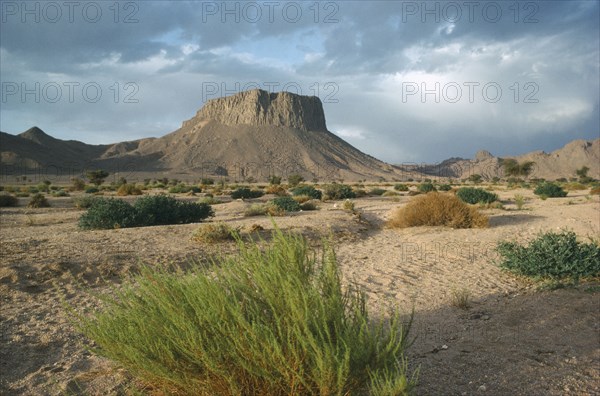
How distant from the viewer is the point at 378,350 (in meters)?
2.75

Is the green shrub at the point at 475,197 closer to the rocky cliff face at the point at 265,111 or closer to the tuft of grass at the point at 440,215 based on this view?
the tuft of grass at the point at 440,215

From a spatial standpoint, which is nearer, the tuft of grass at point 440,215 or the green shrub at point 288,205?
the tuft of grass at point 440,215

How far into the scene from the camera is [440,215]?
1445cm

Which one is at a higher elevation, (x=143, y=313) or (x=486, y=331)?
(x=143, y=313)

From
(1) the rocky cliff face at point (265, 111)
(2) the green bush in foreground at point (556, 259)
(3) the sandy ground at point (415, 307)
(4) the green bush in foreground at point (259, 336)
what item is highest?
(1) the rocky cliff face at point (265, 111)

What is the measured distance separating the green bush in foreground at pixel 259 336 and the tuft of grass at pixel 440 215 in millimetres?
11954

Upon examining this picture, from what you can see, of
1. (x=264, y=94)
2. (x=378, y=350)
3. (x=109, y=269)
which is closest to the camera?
(x=378, y=350)

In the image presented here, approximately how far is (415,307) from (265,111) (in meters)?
125

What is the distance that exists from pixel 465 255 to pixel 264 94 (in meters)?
128

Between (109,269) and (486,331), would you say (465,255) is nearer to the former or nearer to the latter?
(486,331)

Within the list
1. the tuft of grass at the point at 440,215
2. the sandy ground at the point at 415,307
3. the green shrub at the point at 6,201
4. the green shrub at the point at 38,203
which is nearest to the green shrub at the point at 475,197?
the tuft of grass at the point at 440,215

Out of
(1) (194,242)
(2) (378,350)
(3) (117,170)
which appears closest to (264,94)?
(3) (117,170)

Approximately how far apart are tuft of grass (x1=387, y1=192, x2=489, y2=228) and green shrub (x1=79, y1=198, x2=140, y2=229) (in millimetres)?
8432

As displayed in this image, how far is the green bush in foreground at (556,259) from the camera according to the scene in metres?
7.48
